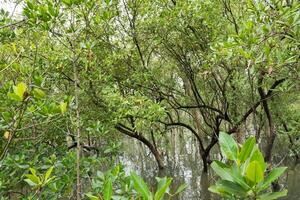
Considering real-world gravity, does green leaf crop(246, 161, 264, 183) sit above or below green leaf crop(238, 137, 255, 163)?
below

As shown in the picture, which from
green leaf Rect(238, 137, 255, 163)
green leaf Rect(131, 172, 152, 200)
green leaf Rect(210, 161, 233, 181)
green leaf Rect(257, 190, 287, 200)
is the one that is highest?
green leaf Rect(238, 137, 255, 163)

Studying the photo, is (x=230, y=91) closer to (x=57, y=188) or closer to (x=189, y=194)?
(x=189, y=194)

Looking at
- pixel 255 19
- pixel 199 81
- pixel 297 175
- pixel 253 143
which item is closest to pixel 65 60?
pixel 255 19

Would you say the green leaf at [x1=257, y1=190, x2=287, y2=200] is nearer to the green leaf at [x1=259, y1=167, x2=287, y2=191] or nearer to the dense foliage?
the green leaf at [x1=259, y1=167, x2=287, y2=191]

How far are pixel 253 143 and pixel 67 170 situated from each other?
294 centimetres

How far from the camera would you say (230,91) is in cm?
1102

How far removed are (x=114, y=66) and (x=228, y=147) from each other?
765cm

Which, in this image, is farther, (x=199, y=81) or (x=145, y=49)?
(x=199, y=81)

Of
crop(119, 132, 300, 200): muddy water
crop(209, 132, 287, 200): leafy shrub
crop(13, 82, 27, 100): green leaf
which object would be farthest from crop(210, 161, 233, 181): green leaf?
crop(119, 132, 300, 200): muddy water

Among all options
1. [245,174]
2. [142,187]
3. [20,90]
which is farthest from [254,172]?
[20,90]

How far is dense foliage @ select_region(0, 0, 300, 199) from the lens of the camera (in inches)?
137

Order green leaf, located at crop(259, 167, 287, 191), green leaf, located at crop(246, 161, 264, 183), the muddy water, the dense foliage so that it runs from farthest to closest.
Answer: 1. the muddy water
2. the dense foliage
3. green leaf, located at crop(259, 167, 287, 191)
4. green leaf, located at crop(246, 161, 264, 183)

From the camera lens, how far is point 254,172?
3.70 ft

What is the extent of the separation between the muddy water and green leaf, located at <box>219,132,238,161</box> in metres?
6.33
